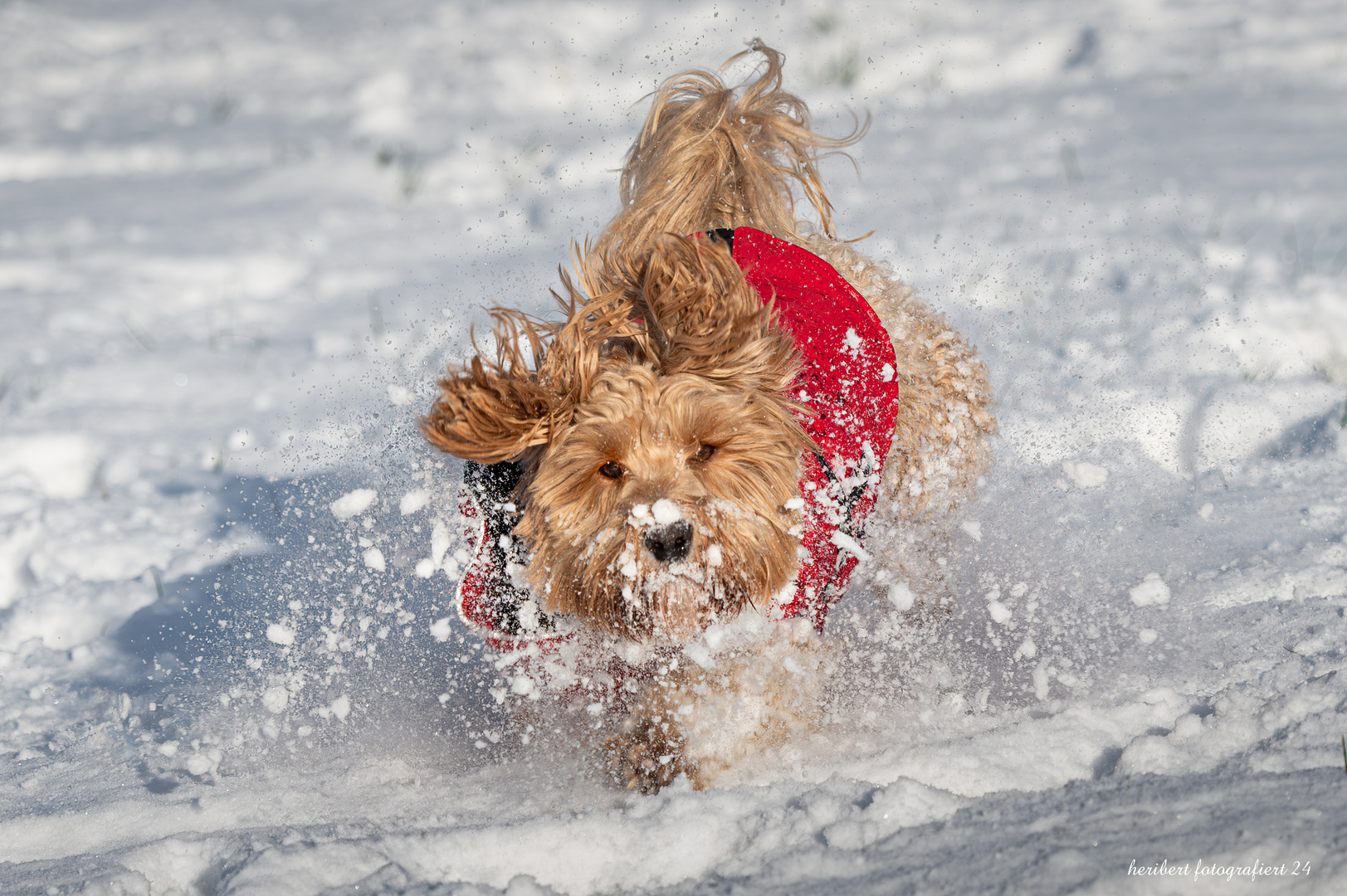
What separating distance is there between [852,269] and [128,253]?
493cm

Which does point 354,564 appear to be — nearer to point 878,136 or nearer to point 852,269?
point 852,269

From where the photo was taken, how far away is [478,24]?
864 centimetres

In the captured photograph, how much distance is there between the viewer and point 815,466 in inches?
99.1

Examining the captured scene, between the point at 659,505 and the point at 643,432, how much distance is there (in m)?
0.21

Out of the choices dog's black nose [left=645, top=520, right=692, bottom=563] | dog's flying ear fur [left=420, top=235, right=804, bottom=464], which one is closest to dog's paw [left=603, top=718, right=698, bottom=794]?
dog's black nose [left=645, top=520, right=692, bottom=563]

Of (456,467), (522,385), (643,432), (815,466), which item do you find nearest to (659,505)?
(643,432)

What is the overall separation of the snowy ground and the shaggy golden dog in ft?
0.75

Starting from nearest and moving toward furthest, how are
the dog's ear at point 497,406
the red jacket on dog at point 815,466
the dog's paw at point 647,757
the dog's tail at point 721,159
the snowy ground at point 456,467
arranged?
the snowy ground at point 456,467
the dog's ear at point 497,406
the dog's paw at point 647,757
the red jacket on dog at point 815,466
the dog's tail at point 721,159

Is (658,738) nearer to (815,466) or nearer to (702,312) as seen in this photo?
(815,466)

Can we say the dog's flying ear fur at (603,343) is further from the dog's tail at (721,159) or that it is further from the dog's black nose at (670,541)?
the dog's tail at (721,159)

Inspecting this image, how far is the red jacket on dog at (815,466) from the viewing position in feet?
8.13

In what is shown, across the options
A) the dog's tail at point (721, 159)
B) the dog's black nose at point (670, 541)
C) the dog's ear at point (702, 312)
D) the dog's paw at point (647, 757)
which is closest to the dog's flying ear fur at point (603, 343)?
the dog's ear at point (702, 312)

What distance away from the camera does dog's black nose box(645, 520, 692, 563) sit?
219 cm

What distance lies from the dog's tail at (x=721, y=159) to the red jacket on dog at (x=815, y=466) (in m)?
0.48
